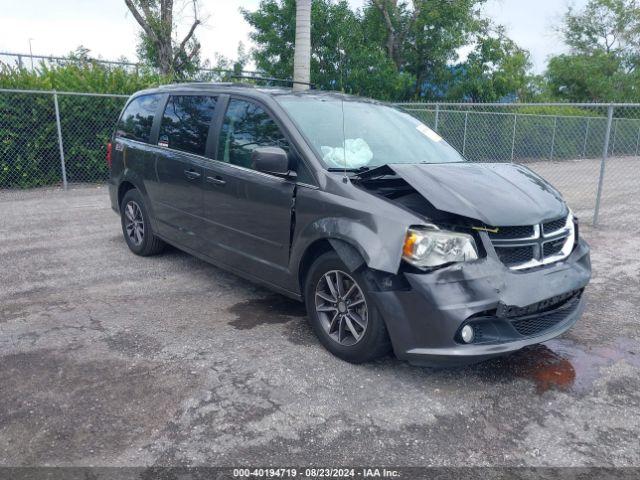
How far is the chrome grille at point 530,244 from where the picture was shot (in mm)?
3379

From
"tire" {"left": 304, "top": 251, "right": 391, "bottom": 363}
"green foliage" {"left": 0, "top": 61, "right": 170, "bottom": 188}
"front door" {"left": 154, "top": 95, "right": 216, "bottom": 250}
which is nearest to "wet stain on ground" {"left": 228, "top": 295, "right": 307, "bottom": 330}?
"tire" {"left": 304, "top": 251, "right": 391, "bottom": 363}

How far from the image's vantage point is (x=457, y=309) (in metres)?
3.13

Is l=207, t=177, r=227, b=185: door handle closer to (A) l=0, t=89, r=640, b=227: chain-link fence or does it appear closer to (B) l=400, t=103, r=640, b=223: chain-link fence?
(A) l=0, t=89, r=640, b=227: chain-link fence

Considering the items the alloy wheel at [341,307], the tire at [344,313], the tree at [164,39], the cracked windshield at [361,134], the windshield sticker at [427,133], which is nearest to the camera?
the tire at [344,313]

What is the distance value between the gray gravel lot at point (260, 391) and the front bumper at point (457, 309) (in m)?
0.32

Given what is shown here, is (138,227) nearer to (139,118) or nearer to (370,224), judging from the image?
(139,118)

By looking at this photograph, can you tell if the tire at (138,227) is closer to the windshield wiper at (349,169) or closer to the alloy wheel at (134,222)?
the alloy wheel at (134,222)

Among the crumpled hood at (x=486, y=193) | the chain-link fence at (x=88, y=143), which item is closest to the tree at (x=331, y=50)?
the chain-link fence at (x=88, y=143)

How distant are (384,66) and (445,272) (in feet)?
51.6

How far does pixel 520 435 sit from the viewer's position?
2947 millimetres

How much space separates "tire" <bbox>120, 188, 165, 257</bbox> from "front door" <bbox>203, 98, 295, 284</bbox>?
1.33 metres

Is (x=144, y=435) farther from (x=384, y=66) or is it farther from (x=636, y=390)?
(x=384, y=66)

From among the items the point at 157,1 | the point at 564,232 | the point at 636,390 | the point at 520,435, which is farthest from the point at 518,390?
the point at 157,1

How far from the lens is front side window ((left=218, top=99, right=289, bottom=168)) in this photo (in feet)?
Answer: 14.0
